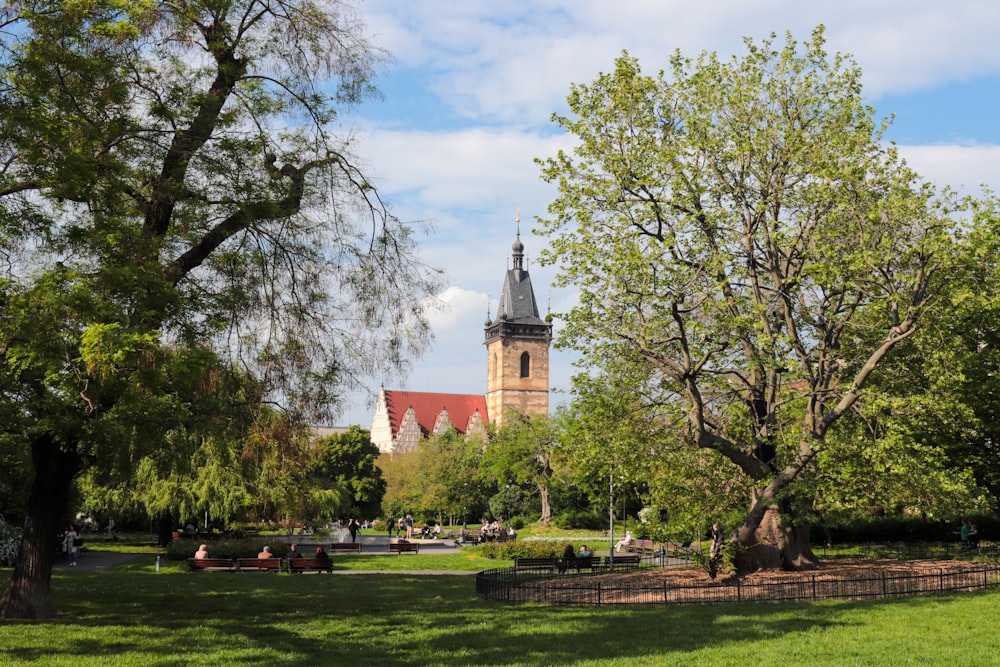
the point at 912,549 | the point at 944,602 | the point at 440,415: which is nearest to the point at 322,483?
the point at 912,549

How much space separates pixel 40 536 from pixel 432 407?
385ft

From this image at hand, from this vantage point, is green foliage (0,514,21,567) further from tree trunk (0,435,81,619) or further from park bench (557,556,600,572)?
park bench (557,556,600,572)

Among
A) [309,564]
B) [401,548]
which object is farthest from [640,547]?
[309,564]

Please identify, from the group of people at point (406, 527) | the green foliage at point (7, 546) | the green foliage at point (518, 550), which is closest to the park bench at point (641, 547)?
the green foliage at point (518, 550)

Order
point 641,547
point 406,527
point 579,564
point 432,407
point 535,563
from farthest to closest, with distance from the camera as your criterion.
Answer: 1. point 432,407
2. point 406,527
3. point 641,547
4. point 535,563
5. point 579,564

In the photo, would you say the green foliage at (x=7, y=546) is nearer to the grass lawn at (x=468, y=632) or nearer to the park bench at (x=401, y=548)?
the grass lawn at (x=468, y=632)

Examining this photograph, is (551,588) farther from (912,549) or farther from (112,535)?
(112,535)

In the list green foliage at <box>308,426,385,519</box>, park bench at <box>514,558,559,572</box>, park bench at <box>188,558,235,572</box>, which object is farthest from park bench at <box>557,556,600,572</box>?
green foliage at <box>308,426,385,519</box>

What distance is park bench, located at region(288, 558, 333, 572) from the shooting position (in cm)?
2947

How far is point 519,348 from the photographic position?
402 ft

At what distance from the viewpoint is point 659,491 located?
24.5 meters

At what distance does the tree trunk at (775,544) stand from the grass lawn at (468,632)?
413cm

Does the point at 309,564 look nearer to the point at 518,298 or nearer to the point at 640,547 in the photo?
the point at 640,547

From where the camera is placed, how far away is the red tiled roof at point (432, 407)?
13238 centimetres
